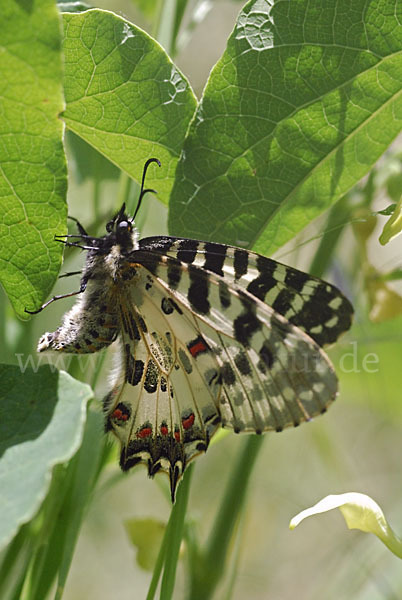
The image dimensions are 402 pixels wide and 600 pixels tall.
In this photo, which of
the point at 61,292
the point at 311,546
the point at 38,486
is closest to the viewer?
the point at 38,486

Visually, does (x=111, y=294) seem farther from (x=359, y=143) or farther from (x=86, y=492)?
(x=359, y=143)

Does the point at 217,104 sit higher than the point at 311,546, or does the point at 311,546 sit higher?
the point at 217,104

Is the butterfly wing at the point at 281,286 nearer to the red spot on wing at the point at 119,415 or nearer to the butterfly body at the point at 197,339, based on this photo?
the butterfly body at the point at 197,339

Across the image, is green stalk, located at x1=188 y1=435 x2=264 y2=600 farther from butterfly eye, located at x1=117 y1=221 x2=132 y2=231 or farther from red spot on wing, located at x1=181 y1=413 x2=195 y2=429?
butterfly eye, located at x1=117 y1=221 x2=132 y2=231

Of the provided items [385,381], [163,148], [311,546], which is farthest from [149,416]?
[311,546]

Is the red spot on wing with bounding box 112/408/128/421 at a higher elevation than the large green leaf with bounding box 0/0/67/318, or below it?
below

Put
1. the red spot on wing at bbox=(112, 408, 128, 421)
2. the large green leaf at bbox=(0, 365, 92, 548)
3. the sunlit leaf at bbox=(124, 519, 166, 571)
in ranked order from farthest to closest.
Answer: the sunlit leaf at bbox=(124, 519, 166, 571)
the red spot on wing at bbox=(112, 408, 128, 421)
the large green leaf at bbox=(0, 365, 92, 548)

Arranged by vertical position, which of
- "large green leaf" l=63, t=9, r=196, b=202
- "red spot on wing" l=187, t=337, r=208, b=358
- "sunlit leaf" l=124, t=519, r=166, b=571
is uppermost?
"large green leaf" l=63, t=9, r=196, b=202

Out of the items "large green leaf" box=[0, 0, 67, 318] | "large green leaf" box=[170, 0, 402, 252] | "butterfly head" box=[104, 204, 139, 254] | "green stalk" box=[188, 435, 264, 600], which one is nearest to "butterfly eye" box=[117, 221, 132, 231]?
"butterfly head" box=[104, 204, 139, 254]

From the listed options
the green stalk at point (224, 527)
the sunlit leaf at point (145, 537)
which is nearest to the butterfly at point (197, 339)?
the green stalk at point (224, 527)
